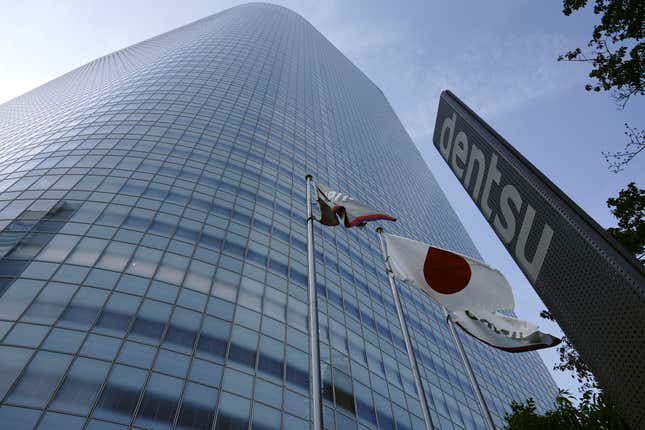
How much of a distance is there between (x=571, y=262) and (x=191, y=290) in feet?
59.3

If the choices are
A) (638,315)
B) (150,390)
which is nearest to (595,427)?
(638,315)

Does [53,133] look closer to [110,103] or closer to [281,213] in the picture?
[110,103]

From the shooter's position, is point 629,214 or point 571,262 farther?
point 629,214

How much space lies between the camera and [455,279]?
1006cm

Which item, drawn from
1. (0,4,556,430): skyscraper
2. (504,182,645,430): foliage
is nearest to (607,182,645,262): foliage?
(504,182,645,430): foliage

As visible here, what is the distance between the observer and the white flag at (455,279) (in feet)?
32.2

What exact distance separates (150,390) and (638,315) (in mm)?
15001

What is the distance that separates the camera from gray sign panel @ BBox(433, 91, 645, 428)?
12.9ft

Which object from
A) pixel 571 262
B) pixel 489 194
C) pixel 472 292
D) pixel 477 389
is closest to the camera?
pixel 571 262

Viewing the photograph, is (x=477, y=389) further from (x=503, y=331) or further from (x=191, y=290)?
(x=191, y=290)

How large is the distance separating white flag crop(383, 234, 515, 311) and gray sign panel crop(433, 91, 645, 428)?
3.57m

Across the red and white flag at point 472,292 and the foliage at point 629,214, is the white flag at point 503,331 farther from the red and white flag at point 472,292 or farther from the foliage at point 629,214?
the foliage at point 629,214

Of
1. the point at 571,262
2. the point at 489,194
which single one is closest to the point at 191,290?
the point at 489,194

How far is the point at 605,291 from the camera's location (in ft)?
13.9
